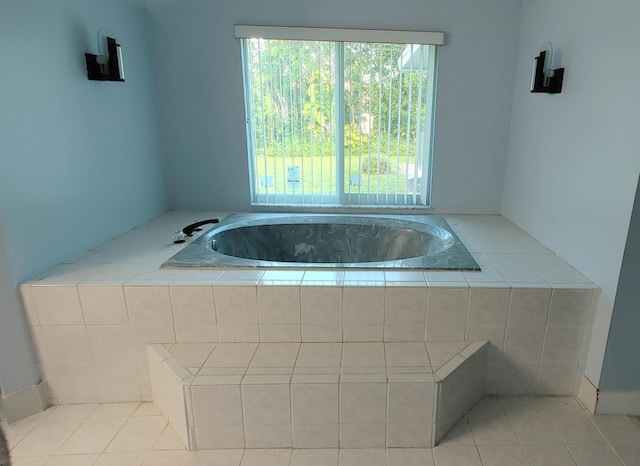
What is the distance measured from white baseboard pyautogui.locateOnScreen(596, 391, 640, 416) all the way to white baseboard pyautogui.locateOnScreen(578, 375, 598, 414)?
0.05 feet

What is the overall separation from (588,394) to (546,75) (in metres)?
1.50

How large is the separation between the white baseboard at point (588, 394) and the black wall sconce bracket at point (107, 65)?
8.54ft

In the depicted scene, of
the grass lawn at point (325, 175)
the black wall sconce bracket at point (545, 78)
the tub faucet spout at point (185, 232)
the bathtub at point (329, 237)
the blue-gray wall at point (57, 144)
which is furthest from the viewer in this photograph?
the grass lawn at point (325, 175)

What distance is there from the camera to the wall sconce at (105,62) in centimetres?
194

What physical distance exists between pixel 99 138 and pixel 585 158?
2.37 meters

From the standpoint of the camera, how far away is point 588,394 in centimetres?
161

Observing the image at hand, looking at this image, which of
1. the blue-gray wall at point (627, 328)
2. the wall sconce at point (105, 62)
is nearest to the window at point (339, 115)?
the wall sconce at point (105, 62)

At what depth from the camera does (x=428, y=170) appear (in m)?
2.73

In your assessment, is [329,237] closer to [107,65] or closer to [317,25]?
[317,25]

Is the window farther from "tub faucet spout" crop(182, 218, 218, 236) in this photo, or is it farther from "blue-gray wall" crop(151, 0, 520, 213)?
"tub faucet spout" crop(182, 218, 218, 236)

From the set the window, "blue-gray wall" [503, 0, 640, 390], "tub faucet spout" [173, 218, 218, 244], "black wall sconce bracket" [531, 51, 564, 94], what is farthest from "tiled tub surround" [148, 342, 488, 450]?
the window

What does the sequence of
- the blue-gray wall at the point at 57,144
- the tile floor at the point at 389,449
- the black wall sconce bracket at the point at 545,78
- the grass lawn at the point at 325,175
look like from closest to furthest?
the tile floor at the point at 389,449 < the blue-gray wall at the point at 57,144 < the black wall sconce bracket at the point at 545,78 < the grass lawn at the point at 325,175

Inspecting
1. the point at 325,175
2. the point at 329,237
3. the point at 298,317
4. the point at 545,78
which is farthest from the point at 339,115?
the point at 298,317

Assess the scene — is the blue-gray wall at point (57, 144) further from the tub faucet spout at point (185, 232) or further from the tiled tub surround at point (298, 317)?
the tub faucet spout at point (185, 232)
